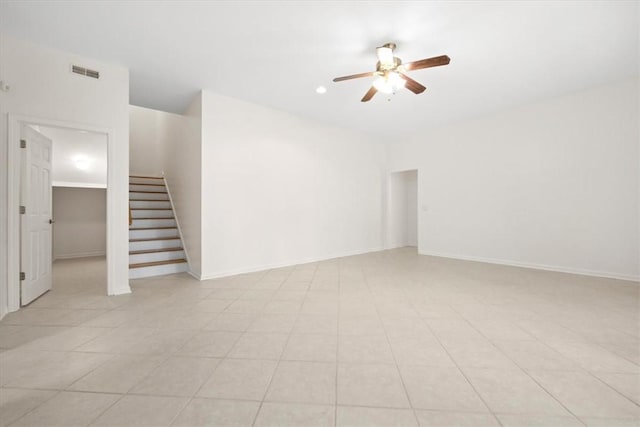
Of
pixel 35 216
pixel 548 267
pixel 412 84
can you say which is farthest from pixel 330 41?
pixel 548 267

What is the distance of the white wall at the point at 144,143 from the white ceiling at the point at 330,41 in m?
3.53

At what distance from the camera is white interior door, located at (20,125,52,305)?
113 inches

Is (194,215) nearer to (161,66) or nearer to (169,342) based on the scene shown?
(161,66)

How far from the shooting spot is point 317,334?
2217mm

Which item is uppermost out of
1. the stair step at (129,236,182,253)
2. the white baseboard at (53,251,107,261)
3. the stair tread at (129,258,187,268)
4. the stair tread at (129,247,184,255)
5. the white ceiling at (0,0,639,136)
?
the white ceiling at (0,0,639,136)

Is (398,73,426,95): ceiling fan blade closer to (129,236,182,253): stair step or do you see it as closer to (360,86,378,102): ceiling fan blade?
(360,86,378,102): ceiling fan blade

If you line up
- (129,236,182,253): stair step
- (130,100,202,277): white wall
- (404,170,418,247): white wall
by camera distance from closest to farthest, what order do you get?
(130,100,202,277): white wall
(129,236,182,253): stair step
(404,170,418,247): white wall

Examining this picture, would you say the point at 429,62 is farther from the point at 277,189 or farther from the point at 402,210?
the point at 402,210

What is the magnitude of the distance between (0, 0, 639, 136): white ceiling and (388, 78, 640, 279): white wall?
1.78 ft

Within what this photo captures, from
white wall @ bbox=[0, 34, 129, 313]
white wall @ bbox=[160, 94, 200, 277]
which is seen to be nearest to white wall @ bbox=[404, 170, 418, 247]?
white wall @ bbox=[160, 94, 200, 277]

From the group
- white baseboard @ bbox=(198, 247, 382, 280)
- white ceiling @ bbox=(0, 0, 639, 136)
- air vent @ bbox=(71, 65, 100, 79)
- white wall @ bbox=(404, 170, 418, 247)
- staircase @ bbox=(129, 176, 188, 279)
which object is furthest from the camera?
white wall @ bbox=(404, 170, 418, 247)

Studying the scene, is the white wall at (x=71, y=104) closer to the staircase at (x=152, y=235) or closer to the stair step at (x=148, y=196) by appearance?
the staircase at (x=152, y=235)

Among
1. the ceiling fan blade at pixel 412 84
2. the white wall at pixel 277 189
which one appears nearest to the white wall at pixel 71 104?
the white wall at pixel 277 189

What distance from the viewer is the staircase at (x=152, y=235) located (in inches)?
170
